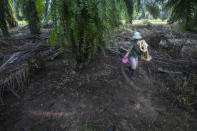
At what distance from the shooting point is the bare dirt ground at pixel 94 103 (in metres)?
2.25

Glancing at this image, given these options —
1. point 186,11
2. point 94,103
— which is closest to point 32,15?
point 94,103

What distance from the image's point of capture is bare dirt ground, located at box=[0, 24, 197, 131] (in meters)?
2.25

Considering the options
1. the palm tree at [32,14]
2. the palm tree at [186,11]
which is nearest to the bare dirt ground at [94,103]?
the palm tree at [32,14]

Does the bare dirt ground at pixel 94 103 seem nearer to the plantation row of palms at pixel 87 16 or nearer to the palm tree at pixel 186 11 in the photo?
the plantation row of palms at pixel 87 16

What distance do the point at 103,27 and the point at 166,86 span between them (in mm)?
2188

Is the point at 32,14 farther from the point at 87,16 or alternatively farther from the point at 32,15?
the point at 87,16

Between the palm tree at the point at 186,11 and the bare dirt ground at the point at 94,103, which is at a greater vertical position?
the palm tree at the point at 186,11

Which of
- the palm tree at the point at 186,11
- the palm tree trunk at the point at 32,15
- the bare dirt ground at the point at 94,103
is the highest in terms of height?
the palm tree trunk at the point at 32,15

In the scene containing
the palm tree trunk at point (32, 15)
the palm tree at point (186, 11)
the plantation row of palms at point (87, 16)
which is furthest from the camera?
the palm tree trunk at point (32, 15)

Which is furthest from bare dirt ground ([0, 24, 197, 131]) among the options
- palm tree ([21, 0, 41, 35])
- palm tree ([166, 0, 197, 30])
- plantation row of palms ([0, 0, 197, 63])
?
palm tree ([166, 0, 197, 30])

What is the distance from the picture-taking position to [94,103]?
8.70 feet

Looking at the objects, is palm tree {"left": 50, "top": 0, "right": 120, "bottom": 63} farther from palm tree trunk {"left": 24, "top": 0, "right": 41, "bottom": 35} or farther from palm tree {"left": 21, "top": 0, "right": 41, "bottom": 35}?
palm tree trunk {"left": 24, "top": 0, "right": 41, "bottom": 35}

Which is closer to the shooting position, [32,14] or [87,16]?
[87,16]

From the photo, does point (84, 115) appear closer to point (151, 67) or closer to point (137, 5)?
point (151, 67)
